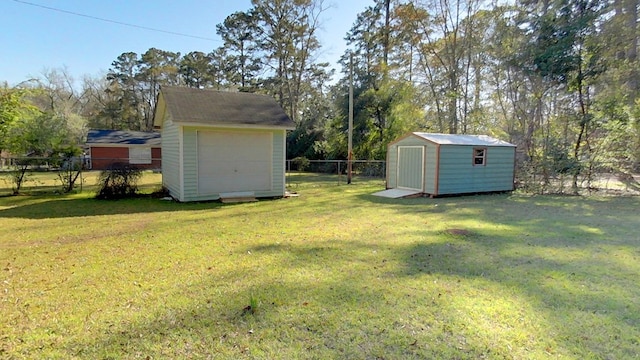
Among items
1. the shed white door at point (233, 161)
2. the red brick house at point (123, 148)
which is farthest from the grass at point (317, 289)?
the red brick house at point (123, 148)

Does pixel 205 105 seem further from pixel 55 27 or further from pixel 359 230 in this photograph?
pixel 55 27

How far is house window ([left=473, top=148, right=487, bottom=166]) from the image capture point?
37.6 feet

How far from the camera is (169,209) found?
824 centimetres

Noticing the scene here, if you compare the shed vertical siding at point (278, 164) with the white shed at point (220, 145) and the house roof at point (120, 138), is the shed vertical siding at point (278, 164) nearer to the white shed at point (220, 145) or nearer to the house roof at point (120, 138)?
the white shed at point (220, 145)

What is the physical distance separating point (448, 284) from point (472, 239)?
2.16 metres

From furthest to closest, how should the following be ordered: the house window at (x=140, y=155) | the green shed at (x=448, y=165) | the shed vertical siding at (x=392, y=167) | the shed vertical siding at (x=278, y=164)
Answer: the house window at (x=140, y=155) → the shed vertical siding at (x=392, y=167) → the green shed at (x=448, y=165) → the shed vertical siding at (x=278, y=164)

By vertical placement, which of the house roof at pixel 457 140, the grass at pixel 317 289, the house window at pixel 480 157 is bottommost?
the grass at pixel 317 289

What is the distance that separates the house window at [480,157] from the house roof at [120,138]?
22.0 meters

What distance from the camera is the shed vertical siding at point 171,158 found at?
9.50 meters

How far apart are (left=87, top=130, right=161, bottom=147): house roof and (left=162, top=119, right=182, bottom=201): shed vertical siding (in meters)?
15.2

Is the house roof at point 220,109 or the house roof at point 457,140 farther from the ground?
the house roof at point 220,109

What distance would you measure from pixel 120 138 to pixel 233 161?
1924 centimetres

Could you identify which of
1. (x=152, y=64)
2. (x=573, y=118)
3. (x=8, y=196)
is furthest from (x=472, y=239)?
(x=152, y=64)

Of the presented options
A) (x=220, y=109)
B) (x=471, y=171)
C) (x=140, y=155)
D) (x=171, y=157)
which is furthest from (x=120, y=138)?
(x=471, y=171)
